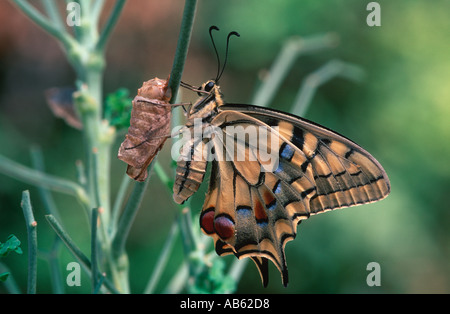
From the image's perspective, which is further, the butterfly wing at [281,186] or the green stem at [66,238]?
the butterfly wing at [281,186]

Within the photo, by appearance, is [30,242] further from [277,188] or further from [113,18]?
[277,188]

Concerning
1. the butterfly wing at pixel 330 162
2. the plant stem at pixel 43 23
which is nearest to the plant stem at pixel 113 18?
the plant stem at pixel 43 23

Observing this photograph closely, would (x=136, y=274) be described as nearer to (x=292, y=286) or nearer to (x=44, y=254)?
(x=292, y=286)

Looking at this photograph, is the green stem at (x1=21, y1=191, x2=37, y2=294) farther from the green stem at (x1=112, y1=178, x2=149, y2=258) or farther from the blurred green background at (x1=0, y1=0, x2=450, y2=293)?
the blurred green background at (x1=0, y1=0, x2=450, y2=293)

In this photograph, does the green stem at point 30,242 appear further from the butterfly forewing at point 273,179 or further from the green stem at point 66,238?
the butterfly forewing at point 273,179
